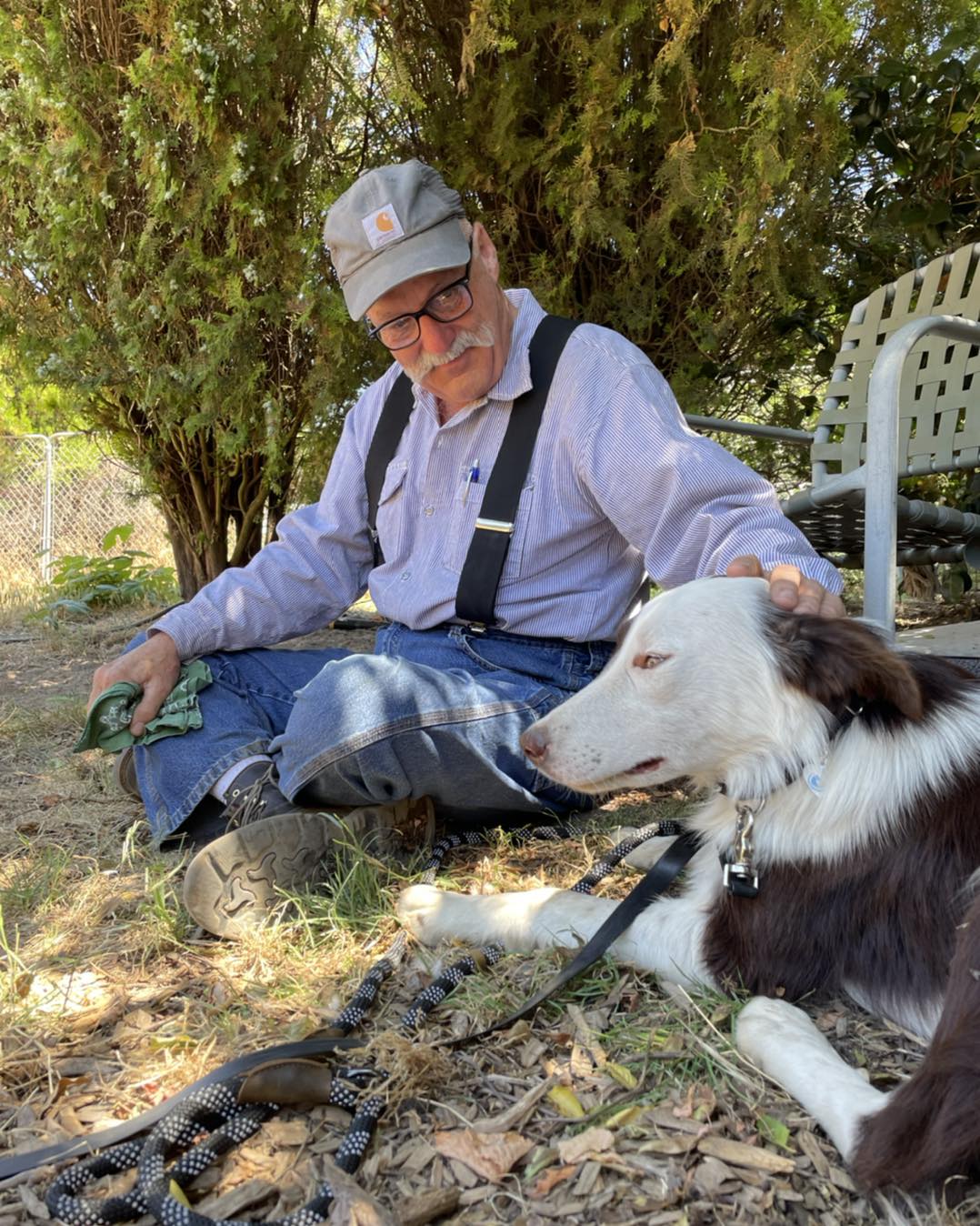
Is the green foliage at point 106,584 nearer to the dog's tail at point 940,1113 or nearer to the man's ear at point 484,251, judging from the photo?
the man's ear at point 484,251

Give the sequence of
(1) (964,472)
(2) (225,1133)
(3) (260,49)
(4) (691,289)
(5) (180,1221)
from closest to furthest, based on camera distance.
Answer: (5) (180,1221)
(2) (225,1133)
(3) (260,49)
(4) (691,289)
(1) (964,472)

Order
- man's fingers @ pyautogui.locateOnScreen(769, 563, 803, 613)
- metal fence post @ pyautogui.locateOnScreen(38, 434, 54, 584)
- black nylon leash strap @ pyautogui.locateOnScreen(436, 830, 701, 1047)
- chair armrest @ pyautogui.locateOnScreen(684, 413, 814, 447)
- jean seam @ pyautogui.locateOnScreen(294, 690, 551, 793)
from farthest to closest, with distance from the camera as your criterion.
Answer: metal fence post @ pyautogui.locateOnScreen(38, 434, 54, 584)
chair armrest @ pyautogui.locateOnScreen(684, 413, 814, 447)
jean seam @ pyautogui.locateOnScreen(294, 690, 551, 793)
man's fingers @ pyautogui.locateOnScreen(769, 563, 803, 613)
black nylon leash strap @ pyautogui.locateOnScreen(436, 830, 701, 1047)

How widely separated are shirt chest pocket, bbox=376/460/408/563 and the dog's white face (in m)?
0.98

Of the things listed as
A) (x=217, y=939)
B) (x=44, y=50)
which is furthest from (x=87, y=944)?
(x=44, y=50)

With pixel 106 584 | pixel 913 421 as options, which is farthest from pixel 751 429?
pixel 106 584

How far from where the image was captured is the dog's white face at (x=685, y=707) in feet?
5.80

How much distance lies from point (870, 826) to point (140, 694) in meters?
1.79

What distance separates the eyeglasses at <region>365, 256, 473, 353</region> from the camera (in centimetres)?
245

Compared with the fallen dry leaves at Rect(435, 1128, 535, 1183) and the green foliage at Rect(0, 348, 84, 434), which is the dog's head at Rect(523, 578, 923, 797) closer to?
the fallen dry leaves at Rect(435, 1128, 535, 1183)

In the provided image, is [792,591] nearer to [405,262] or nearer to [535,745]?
[535,745]

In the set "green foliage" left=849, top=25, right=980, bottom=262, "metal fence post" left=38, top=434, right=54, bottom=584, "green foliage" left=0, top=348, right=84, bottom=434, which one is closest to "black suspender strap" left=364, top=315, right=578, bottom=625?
"green foliage" left=849, top=25, right=980, bottom=262

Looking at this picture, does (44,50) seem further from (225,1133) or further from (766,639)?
(225,1133)

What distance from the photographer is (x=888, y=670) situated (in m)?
1.62

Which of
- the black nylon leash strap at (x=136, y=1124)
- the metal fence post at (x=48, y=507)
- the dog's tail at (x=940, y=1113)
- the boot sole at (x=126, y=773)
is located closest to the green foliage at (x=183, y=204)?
the boot sole at (x=126, y=773)
